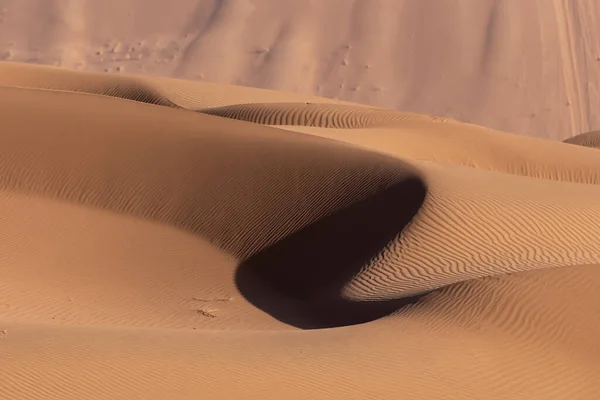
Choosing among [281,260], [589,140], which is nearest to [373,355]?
[281,260]

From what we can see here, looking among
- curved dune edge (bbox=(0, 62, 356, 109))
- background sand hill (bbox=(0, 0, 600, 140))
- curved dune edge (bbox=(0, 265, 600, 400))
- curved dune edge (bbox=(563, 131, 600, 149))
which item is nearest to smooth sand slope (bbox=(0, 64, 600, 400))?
curved dune edge (bbox=(0, 265, 600, 400))

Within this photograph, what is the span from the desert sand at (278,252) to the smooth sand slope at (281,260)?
0.02m

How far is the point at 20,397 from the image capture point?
407 cm

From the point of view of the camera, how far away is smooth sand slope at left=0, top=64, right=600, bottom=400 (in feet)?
15.9

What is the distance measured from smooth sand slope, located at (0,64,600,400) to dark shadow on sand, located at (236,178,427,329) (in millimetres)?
24

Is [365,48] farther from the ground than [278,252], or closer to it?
closer to it

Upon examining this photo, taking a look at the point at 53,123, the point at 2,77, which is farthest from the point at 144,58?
the point at 53,123

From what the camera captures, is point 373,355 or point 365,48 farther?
point 365,48

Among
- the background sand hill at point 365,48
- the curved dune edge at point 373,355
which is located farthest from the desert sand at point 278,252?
the background sand hill at point 365,48

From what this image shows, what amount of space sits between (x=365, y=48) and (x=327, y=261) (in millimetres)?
28685

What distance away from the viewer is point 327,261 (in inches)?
341

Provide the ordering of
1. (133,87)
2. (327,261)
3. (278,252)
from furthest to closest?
1. (133,87)
2. (278,252)
3. (327,261)

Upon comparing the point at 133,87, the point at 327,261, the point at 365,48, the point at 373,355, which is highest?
the point at 373,355

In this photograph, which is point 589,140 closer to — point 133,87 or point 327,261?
point 133,87
